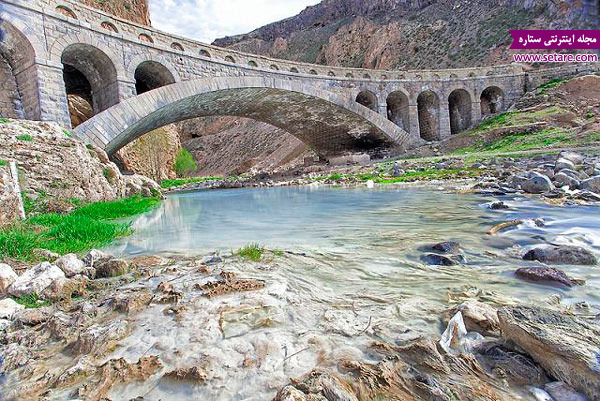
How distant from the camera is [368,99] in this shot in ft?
84.4

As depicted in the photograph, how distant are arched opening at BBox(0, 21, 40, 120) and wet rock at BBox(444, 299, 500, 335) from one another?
47.5 ft

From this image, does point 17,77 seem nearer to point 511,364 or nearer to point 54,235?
point 54,235

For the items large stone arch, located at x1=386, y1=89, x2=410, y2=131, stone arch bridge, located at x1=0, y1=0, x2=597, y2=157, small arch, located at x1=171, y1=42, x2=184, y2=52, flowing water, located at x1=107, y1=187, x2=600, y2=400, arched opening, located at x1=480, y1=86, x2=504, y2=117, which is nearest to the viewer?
flowing water, located at x1=107, y1=187, x2=600, y2=400

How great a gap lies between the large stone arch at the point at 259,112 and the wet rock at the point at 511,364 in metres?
14.4

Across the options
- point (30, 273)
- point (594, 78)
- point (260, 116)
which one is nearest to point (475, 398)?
point (30, 273)

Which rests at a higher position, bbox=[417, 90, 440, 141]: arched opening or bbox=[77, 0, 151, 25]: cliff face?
bbox=[77, 0, 151, 25]: cliff face

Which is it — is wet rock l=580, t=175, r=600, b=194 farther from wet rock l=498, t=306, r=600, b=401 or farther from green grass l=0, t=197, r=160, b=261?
green grass l=0, t=197, r=160, b=261

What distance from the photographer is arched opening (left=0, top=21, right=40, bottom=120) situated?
1120 cm

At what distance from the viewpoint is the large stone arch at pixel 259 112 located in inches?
529

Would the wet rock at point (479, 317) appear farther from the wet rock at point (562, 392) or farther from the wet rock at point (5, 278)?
the wet rock at point (5, 278)

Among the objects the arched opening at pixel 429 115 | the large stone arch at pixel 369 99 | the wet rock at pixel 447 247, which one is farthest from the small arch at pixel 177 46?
the arched opening at pixel 429 115

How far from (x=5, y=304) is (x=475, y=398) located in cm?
290

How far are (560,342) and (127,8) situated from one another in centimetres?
3420

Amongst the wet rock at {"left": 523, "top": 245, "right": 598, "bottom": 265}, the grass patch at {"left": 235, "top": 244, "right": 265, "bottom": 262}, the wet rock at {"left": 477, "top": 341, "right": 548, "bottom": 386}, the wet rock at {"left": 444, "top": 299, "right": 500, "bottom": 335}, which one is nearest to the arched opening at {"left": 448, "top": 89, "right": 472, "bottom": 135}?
the wet rock at {"left": 523, "top": 245, "right": 598, "bottom": 265}
